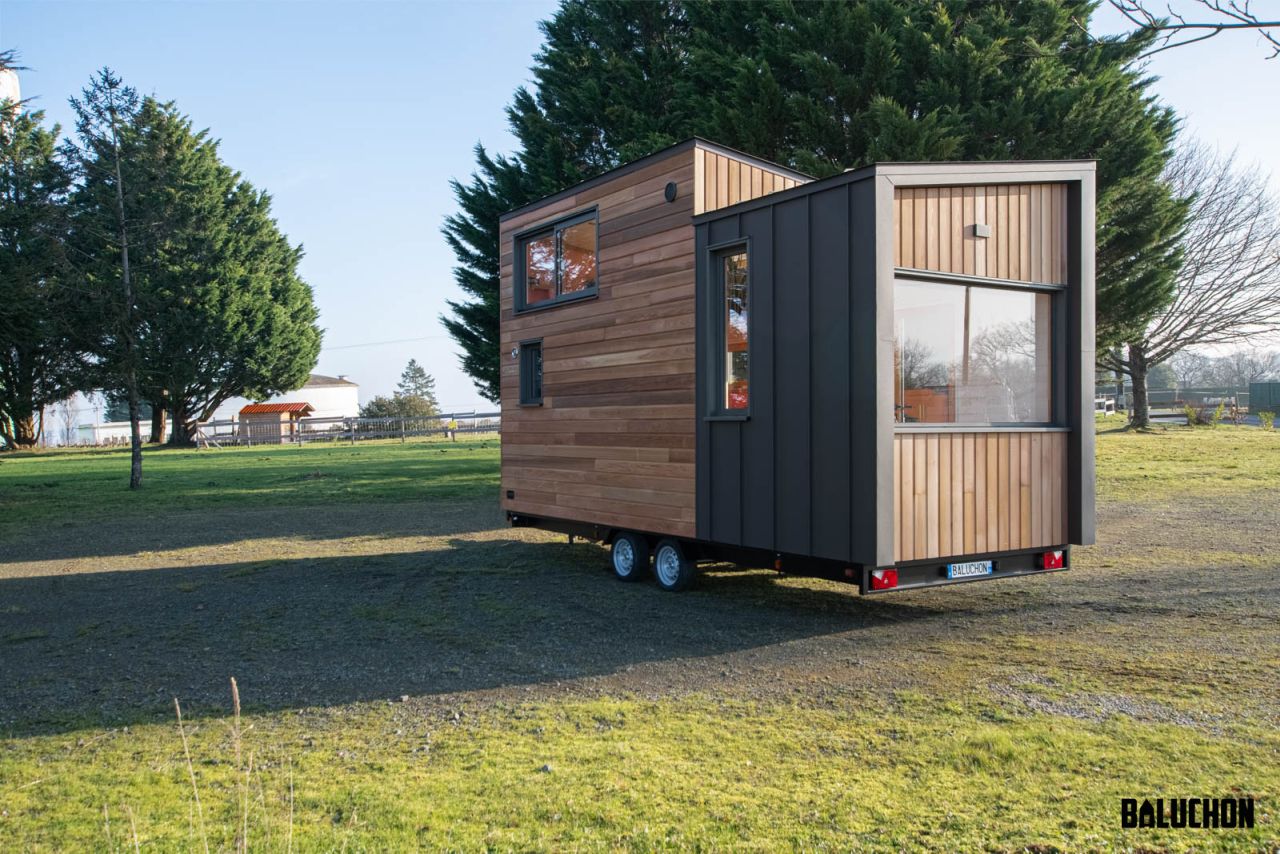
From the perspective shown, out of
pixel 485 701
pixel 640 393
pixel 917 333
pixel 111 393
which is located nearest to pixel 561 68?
pixel 111 393

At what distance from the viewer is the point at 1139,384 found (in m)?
28.1

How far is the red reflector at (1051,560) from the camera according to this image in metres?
7.21

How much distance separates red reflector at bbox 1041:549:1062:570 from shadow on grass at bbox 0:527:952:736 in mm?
974

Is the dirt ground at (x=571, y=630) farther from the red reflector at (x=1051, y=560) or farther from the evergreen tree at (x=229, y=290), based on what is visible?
the evergreen tree at (x=229, y=290)

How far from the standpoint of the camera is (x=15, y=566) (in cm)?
1037

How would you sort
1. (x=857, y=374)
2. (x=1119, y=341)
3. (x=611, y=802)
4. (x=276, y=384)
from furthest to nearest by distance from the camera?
1. (x=276, y=384)
2. (x=1119, y=341)
3. (x=857, y=374)
4. (x=611, y=802)

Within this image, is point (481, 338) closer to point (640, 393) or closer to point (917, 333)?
point (640, 393)

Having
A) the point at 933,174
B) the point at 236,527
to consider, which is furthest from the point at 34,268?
the point at 933,174

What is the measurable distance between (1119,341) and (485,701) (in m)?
18.1

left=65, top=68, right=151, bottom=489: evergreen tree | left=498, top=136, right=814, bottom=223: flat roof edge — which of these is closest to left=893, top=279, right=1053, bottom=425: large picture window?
left=498, top=136, right=814, bottom=223: flat roof edge

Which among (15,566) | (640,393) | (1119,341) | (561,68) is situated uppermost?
(561,68)

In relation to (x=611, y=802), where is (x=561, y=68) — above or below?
above

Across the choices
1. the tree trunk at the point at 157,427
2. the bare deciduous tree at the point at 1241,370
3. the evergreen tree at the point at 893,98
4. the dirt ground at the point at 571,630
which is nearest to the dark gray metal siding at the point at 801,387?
the dirt ground at the point at 571,630

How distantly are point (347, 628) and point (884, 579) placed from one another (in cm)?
409
